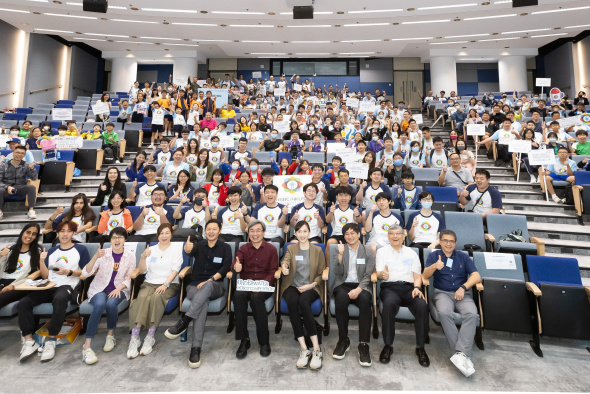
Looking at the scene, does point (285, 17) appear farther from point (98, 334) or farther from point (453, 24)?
point (98, 334)

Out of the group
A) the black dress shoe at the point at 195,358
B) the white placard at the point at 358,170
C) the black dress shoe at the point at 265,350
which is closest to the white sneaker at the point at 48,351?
the black dress shoe at the point at 195,358

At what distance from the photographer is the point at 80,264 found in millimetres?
3211

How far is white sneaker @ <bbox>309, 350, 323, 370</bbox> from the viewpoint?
2.51m

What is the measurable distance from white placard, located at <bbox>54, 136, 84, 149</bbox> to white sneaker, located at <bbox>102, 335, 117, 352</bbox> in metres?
4.83

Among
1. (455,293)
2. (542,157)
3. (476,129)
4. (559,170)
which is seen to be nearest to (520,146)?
(542,157)

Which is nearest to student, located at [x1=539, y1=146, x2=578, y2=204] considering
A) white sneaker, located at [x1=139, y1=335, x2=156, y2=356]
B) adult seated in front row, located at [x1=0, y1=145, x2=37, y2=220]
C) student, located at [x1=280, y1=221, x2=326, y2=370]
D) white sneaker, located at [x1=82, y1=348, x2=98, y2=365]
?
student, located at [x1=280, y1=221, x2=326, y2=370]

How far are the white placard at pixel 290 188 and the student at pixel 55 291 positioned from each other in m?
2.43

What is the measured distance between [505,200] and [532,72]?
14293 mm

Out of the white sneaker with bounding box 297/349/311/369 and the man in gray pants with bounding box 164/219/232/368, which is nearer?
the white sneaker with bounding box 297/349/311/369

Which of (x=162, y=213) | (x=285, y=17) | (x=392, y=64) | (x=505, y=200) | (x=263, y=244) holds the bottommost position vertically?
(x=263, y=244)

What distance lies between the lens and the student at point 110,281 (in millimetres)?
2807

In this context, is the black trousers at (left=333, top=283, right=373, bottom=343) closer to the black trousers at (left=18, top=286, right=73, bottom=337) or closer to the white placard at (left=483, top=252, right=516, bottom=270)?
the white placard at (left=483, top=252, right=516, bottom=270)

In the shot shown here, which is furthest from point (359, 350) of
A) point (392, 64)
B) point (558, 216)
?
point (392, 64)

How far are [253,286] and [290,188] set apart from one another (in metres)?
1.97
